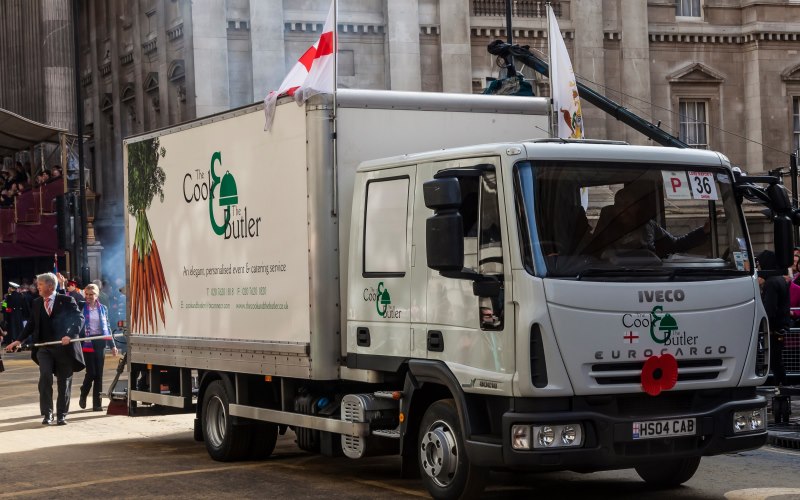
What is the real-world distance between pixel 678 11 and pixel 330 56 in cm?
3444

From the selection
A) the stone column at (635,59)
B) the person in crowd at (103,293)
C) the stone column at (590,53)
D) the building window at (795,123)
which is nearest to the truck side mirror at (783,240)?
the person in crowd at (103,293)

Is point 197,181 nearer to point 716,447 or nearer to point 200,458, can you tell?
point 200,458

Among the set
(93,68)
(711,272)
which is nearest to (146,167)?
(711,272)

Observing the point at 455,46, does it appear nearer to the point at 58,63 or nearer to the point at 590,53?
the point at 590,53

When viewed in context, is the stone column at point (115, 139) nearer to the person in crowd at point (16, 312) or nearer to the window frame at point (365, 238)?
the person in crowd at point (16, 312)

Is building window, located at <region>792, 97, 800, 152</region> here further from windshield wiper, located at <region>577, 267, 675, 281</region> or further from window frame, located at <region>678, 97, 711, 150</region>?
windshield wiper, located at <region>577, 267, 675, 281</region>

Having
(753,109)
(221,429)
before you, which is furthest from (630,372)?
(753,109)

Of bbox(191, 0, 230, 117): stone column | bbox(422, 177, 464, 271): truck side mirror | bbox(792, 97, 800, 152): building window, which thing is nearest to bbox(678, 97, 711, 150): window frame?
bbox(792, 97, 800, 152): building window

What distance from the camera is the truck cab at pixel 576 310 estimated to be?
9867mm

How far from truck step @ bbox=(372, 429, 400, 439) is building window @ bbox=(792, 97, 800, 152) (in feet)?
118

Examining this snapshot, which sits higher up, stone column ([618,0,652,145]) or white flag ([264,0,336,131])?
stone column ([618,0,652,145])

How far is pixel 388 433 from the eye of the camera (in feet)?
37.3

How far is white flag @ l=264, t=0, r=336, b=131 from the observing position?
12070 millimetres

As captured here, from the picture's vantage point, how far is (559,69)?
14.1 m
